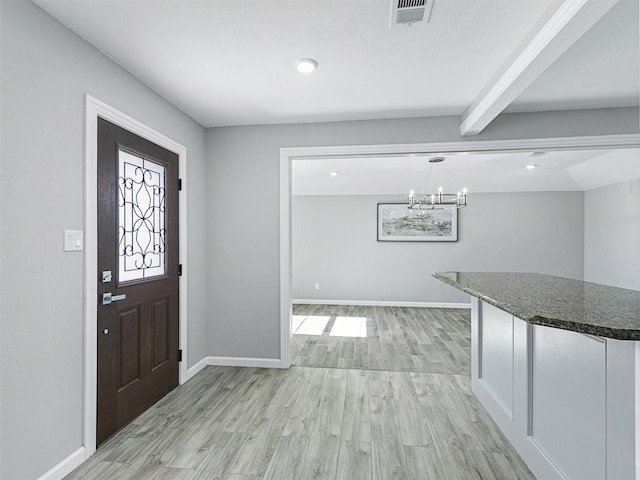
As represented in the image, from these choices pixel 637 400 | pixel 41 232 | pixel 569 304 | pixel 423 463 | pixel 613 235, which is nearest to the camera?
pixel 637 400

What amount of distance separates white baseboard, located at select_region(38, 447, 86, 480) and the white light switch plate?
1165 mm

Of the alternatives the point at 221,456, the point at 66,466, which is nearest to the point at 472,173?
the point at 221,456

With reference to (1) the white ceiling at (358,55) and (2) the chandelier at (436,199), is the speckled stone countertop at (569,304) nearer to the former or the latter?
(1) the white ceiling at (358,55)

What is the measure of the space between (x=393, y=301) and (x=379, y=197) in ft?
7.06

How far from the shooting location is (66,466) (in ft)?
6.31

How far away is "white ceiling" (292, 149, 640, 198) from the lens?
525cm

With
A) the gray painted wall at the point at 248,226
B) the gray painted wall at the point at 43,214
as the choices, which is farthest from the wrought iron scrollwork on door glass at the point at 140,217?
the gray painted wall at the point at 248,226

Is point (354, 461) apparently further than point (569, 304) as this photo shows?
Yes

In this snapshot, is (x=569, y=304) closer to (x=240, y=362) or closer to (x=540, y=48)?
(x=540, y=48)

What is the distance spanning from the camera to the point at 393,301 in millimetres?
7094

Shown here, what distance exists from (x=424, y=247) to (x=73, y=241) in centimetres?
615

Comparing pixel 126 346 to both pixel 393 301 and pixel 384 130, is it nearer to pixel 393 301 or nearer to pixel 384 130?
pixel 384 130

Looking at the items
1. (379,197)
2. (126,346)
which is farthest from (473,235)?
(126,346)

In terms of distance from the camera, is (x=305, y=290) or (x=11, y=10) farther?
(x=305, y=290)
